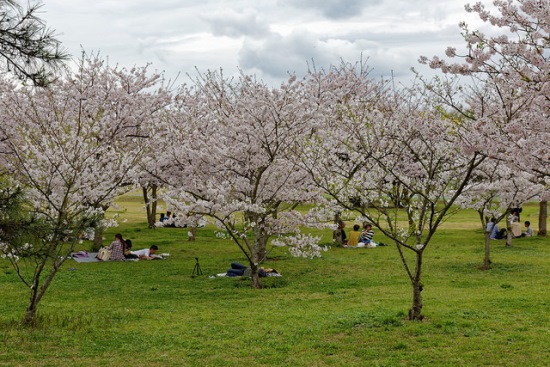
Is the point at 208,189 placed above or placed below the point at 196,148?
below

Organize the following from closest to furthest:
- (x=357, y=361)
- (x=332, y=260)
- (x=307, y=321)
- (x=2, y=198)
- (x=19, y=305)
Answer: (x=2, y=198), (x=357, y=361), (x=307, y=321), (x=19, y=305), (x=332, y=260)

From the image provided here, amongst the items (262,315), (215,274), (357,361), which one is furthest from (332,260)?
(357,361)

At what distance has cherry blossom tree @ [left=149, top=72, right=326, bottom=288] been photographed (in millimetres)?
17000

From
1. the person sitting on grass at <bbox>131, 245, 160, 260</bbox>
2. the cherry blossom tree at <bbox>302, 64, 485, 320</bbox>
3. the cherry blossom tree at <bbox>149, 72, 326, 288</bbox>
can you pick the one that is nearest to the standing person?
the person sitting on grass at <bbox>131, 245, 160, 260</bbox>

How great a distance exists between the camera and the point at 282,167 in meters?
18.1

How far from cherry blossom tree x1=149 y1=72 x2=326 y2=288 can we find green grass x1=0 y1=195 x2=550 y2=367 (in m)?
1.85

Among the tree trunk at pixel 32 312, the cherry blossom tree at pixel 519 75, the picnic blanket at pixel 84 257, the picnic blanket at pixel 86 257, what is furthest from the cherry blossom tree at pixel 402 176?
the picnic blanket at pixel 84 257

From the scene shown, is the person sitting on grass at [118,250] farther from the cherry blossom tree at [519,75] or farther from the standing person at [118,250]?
the cherry blossom tree at [519,75]

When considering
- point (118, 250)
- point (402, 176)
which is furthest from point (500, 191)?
point (118, 250)

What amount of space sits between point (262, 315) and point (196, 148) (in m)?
7.63

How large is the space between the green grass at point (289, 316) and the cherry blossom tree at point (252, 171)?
1854 mm

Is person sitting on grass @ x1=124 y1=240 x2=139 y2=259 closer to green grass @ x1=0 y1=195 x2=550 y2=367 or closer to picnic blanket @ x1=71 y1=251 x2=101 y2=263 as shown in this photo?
green grass @ x1=0 y1=195 x2=550 y2=367

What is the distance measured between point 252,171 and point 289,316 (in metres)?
5.72

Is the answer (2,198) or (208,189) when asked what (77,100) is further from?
(2,198)
